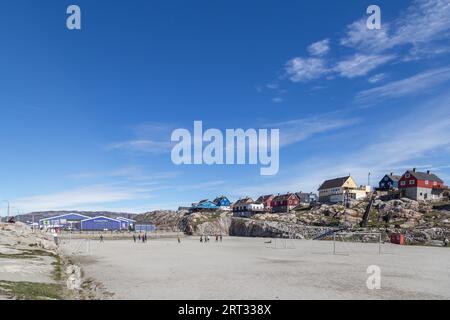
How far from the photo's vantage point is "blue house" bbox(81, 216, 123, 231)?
124 metres

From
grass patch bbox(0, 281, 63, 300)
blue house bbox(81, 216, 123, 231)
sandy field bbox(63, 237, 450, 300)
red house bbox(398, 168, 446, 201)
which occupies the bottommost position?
blue house bbox(81, 216, 123, 231)

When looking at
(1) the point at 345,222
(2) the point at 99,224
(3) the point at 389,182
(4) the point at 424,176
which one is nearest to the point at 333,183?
(3) the point at 389,182

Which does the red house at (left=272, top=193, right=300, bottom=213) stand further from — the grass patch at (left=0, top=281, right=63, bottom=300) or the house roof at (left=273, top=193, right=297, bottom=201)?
the grass patch at (left=0, top=281, right=63, bottom=300)

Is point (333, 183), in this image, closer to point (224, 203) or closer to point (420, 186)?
point (420, 186)

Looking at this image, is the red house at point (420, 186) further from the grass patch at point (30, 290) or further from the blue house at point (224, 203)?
the grass patch at point (30, 290)

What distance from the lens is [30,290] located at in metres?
21.0

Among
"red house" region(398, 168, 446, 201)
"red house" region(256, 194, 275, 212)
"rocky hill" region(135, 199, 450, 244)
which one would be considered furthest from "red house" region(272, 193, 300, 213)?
"red house" region(398, 168, 446, 201)

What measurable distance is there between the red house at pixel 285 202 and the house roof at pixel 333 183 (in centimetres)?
1194

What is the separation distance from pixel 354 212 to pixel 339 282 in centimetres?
8837

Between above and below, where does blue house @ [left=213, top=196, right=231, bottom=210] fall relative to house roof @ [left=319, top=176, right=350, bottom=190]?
below

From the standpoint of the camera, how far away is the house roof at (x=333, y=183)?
136613mm

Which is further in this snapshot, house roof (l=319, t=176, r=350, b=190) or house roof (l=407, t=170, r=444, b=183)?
house roof (l=319, t=176, r=350, b=190)

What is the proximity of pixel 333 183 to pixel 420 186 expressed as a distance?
33911 mm
